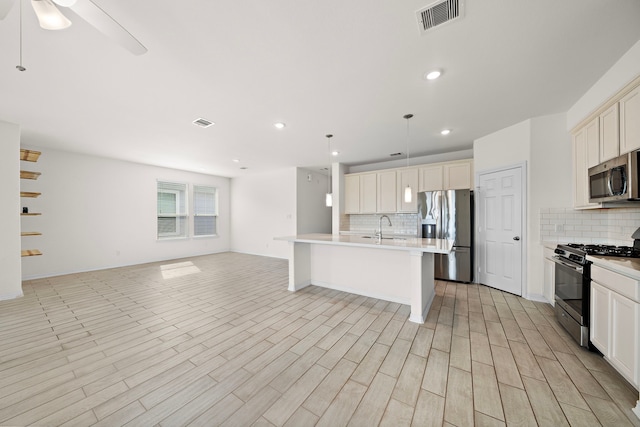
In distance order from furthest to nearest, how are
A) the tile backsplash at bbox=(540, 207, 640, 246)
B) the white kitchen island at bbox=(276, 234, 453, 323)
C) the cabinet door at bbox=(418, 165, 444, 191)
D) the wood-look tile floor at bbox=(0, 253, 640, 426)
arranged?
the cabinet door at bbox=(418, 165, 444, 191), the white kitchen island at bbox=(276, 234, 453, 323), the tile backsplash at bbox=(540, 207, 640, 246), the wood-look tile floor at bbox=(0, 253, 640, 426)

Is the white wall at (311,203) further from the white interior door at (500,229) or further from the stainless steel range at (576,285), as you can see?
the stainless steel range at (576,285)

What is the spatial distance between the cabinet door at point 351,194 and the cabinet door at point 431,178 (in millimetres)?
1586

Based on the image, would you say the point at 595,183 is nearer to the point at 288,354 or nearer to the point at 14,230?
the point at 288,354

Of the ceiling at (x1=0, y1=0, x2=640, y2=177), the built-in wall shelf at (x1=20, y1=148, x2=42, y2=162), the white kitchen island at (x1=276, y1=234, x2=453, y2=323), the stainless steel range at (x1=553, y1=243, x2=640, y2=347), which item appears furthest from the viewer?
the built-in wall shelf at (x1=20, y1=148, x2=42, y2=162)

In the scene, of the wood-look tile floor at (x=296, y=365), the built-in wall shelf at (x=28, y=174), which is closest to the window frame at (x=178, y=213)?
the built-in wall shelf at (x=28, y=174)

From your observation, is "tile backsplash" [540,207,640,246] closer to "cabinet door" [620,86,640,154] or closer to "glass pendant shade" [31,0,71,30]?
"cabinet door" [620,86,640,154]

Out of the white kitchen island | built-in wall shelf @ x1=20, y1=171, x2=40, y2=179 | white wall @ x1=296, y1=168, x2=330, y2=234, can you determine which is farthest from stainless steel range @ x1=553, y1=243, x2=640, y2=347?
built-in wall shelf @ x1=20, y1=171, x2=40, y2=179

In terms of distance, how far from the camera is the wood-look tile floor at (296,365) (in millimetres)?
1486

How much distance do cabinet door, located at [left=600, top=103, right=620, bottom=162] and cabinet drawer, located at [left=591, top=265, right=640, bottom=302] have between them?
123cm

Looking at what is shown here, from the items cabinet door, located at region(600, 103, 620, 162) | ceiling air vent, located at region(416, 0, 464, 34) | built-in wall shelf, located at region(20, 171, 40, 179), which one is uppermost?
ceiling air vent, located at region(416, 0, 464, 34)

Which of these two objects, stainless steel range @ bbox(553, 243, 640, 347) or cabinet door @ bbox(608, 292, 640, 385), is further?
stainless steel range @ bbox(553, 243, 640, 347)

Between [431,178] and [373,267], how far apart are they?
8.91ft

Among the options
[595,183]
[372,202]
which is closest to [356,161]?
[372,202]

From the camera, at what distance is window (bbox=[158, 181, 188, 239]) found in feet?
21.8
